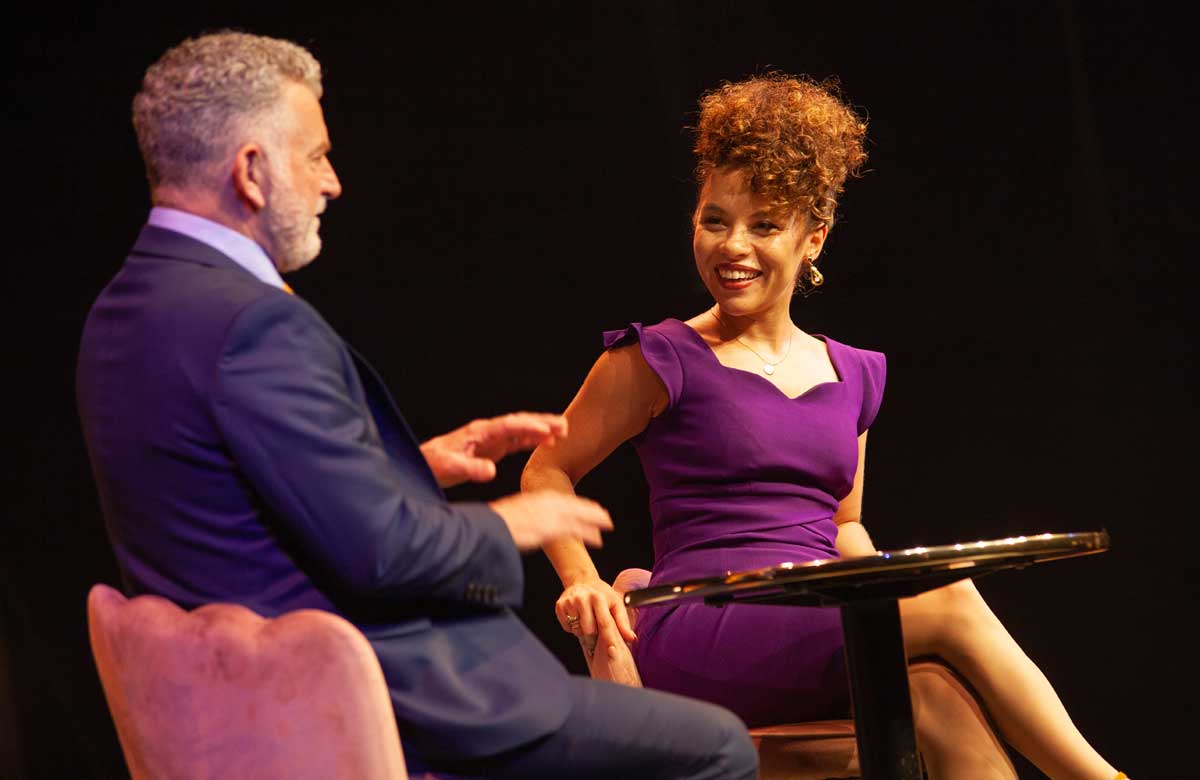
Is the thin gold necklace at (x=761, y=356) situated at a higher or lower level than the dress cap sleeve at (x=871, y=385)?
higher

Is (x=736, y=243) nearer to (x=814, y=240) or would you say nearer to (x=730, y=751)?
(x=814, y=240)

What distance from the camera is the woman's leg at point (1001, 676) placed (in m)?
2.17

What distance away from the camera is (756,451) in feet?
8.36

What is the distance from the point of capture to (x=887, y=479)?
3.49m

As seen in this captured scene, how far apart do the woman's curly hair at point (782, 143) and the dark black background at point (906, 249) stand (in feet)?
2.22

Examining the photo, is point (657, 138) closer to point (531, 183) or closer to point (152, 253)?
point (531, 183)

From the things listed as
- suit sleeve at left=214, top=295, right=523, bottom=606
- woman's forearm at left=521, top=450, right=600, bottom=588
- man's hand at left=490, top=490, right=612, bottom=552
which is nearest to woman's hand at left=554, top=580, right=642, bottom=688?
woman's forearm at left=521, top=450, right=600, bottom=588

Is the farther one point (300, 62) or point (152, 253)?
point (300, 62)

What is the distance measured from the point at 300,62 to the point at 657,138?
1844 mm

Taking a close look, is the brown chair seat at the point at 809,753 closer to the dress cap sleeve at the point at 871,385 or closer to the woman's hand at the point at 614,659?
the woman's hand at the point at 614,659

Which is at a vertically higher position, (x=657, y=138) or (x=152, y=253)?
(x=657, y=138)

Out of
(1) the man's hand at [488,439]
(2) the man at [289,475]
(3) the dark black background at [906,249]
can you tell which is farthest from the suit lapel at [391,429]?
(3) the dark black background at [906,249]

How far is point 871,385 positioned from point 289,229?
154 centimetres

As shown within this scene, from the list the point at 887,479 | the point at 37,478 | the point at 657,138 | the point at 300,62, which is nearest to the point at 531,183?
the point at 657,138
